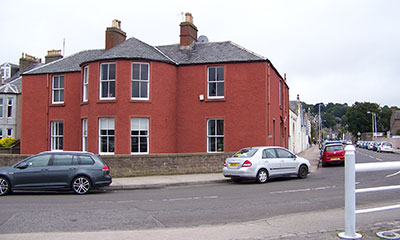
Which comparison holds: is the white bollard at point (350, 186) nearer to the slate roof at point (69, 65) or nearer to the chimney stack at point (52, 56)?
the slate roof at point (69, 65)

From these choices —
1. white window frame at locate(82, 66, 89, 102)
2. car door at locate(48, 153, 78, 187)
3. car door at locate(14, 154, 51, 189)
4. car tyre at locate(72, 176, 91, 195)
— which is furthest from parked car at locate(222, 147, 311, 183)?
white window frame at locate(82, 66, 89, 102)

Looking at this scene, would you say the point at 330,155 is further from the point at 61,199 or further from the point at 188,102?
the point at 61,199

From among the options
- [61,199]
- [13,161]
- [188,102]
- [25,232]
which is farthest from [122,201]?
[188,102]

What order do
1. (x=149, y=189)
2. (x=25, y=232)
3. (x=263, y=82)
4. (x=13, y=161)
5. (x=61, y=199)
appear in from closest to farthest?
1. (x=25, y=232)
2. (x=61, y=199)
3. (x=149, y=189)
4. (x=13, y=161)
5. (x=263, y=82)

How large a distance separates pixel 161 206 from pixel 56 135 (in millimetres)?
17909

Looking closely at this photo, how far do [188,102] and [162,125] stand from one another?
2415 mm

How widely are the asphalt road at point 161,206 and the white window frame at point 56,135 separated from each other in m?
12.1

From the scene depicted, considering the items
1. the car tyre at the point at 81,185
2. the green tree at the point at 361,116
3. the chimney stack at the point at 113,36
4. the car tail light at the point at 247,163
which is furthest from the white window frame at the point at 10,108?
the green tree at the point at 361,116

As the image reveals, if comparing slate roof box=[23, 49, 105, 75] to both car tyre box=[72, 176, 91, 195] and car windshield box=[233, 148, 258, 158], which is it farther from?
car windshield box=[233, 148, 258, 158]

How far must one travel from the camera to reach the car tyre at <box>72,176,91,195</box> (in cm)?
1343

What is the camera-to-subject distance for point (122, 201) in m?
11.4

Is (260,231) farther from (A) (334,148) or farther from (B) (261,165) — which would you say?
(A) (334,148)

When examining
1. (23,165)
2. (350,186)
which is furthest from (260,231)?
(23,165)

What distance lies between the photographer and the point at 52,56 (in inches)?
1243
